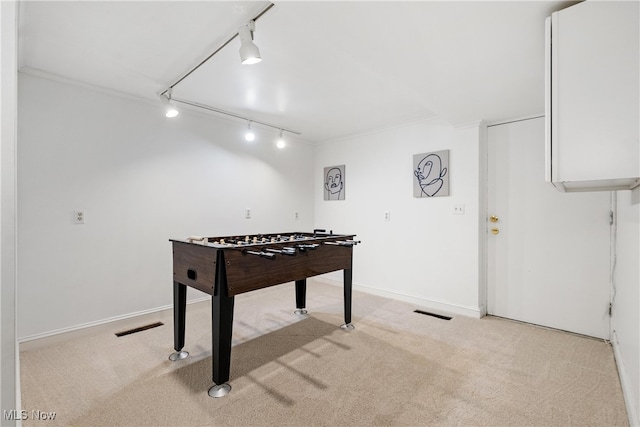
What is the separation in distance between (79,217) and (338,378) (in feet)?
8.37

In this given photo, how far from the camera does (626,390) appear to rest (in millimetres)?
1714

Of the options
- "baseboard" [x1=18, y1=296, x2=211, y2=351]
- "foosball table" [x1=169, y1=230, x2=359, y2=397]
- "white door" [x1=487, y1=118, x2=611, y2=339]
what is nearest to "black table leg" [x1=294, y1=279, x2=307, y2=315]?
"foosball table" [x1=169, y1=230, x2=359, y2=397]

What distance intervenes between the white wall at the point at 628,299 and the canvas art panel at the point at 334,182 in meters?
2.92

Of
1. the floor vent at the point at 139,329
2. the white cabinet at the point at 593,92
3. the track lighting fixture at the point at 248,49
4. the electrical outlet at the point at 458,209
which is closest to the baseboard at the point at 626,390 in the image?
the white cabinet at the point at 593,92

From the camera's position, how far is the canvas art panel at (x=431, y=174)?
10.9 ft

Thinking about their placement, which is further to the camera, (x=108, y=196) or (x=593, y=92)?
(x=108, y=196)

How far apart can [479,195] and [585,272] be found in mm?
1090

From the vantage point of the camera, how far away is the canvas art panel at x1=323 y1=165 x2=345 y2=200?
14.4 feet

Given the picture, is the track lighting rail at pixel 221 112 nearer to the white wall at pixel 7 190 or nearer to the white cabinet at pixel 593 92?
the white wall at pixel 7 190

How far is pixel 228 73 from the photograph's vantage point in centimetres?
242

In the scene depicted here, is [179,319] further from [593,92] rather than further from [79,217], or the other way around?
[593,92]

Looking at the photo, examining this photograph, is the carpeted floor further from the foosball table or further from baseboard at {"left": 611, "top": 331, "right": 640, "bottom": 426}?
the foosball table

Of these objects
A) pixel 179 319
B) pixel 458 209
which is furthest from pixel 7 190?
pixel 458 209

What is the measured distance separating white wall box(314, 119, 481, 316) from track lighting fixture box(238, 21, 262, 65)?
243 cm
